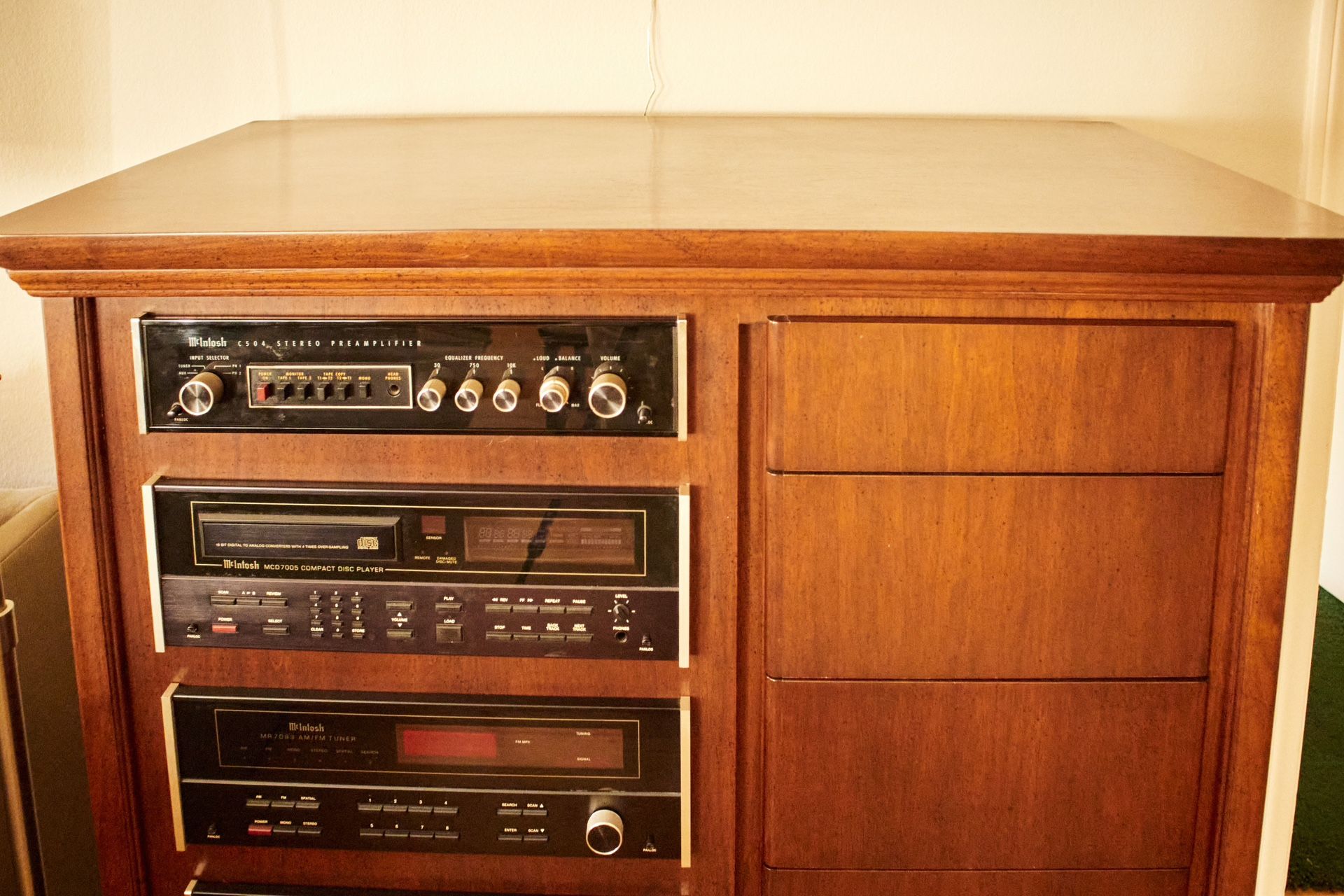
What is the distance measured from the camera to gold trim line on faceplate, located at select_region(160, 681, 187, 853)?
0.97 meters

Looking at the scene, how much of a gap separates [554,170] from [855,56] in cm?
45

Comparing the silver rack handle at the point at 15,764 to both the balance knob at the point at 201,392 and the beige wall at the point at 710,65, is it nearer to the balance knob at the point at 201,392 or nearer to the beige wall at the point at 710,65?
the balance knob at the point at 201,392

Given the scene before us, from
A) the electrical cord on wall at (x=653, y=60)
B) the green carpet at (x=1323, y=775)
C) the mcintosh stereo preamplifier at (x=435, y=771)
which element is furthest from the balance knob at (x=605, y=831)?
the green carpet at (x=1323, y=775)

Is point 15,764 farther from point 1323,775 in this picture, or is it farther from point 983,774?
point 1323,775

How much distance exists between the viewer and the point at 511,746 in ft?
3.20

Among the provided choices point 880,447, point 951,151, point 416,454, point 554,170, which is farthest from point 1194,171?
point 416,454

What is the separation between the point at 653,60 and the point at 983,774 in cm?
81

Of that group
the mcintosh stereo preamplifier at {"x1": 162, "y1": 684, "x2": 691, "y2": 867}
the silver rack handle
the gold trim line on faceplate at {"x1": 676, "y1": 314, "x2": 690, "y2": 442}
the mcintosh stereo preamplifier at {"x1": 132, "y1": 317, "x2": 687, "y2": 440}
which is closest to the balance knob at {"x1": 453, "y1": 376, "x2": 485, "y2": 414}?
the mcintosh stereo preamplifier at {"x1": 132, "y1": 317, "x2": 687, "y2": 440}

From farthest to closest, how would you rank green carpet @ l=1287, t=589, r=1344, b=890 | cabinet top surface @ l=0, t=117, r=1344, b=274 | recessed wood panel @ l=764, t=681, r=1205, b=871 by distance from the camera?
1. green carpet @ l=1287, t=589, r=1344, b=890
2. recessed wood panel @ l=764, t=681, r=1205, b=871
3. cabinet top surface @ l=0, t=117, r=1344, b=274

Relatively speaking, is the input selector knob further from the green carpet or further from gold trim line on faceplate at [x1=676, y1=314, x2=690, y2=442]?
the green carpet

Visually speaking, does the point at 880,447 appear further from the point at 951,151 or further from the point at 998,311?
the point at 951,151

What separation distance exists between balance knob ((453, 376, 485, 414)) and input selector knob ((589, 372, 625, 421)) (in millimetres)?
82

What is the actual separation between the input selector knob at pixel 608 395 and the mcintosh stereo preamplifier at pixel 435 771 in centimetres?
24

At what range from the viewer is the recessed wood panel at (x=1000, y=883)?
3.18ft
